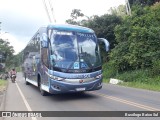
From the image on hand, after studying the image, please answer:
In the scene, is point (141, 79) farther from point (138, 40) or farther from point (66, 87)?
point (66, 87)

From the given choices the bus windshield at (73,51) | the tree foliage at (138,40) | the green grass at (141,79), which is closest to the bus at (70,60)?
the bus windshield at (73,51)

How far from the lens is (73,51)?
1373cm

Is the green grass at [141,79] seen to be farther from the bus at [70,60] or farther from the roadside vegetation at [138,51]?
the bus at [70,60]

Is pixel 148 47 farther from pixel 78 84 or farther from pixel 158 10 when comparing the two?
pixel 78 84

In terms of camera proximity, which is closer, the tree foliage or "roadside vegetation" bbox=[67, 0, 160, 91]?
"roadside vegetation" bbox=[67, 0, 160, 91]

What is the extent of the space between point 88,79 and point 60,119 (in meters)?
4.12

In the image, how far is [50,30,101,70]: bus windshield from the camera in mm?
13500

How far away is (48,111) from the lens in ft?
37.5

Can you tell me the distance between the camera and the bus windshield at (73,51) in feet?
44.3

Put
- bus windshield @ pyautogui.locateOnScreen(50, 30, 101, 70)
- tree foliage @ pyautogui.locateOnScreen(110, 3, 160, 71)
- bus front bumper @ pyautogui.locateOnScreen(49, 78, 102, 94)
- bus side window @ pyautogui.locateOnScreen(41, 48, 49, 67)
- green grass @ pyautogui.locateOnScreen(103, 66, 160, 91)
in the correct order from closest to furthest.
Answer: bus front bumper @ pyautogui.locateOnScreen(49, 78, 102, 94), bus windshield @ pyautogui.locateOnScreen(50, 30, 101, 70), bus side window @ pyautogui.locateOnScreen(41, 48, 49, 67), green grass @ pyautogui.locateOnScreen(103, 66, 160, 91), tree foliage @ pyautogui.locateOnScreen(110, 3, 160, 71)

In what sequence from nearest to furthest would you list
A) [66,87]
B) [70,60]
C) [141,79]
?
[66,87] → [70,60] → [141,79]

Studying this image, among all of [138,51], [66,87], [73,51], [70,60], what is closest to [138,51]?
[138,51]

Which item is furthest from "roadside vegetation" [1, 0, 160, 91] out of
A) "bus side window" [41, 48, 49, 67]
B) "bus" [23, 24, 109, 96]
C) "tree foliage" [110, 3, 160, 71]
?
"bus side window" [41, 48, 49, 67]

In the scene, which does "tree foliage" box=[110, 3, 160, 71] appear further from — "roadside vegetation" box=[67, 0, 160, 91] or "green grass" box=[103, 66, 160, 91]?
"green grass" box=[103, 66, 160, 91]
